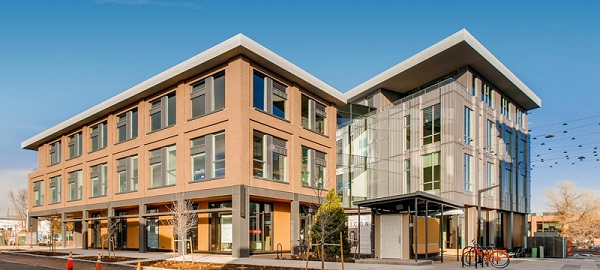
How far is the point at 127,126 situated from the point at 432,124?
24.3m

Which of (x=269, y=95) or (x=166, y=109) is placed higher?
(x=269, y=95)

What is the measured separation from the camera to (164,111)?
36969 mm

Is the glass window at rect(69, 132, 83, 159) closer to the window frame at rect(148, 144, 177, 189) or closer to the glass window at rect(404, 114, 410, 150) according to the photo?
the window frame at rect(148, 144, 177, 189)

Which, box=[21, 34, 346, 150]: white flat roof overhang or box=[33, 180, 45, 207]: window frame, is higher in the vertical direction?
box=[21, 34, 346, 150]: white flat roof overhang

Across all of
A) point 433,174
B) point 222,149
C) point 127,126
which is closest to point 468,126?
point 433,174

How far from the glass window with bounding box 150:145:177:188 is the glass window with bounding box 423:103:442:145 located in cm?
1988

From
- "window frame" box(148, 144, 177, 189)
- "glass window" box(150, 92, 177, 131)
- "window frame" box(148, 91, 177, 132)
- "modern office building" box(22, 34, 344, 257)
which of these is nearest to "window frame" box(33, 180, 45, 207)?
"modern office building" box(22, 34, 344, 257)

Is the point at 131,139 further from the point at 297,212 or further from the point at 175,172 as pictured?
the point at 297,212

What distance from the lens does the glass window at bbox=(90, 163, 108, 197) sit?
44278mm

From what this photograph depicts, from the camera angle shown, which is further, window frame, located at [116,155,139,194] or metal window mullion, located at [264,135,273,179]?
window frame, located at [116,155,139,194]

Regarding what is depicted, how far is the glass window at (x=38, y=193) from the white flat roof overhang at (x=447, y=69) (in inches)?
1374

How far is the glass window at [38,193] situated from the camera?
56.5m

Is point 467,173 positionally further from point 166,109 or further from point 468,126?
point 166,109

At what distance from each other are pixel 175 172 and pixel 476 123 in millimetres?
23988
